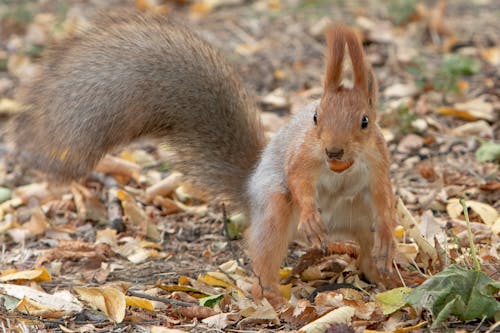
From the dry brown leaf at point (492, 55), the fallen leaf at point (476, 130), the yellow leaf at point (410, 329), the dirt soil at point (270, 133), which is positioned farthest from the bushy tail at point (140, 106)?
the dry brown leaf at point (492, 55)

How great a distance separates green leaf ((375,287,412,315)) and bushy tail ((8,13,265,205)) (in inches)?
35.2

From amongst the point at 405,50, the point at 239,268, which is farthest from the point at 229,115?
the point at 405,50

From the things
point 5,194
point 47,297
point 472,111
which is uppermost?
point 472,111

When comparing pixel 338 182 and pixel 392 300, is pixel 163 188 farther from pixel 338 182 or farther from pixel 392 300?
pixel 392 300

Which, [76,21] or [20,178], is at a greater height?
[76,21]

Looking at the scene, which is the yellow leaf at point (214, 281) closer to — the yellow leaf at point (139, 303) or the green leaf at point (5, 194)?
the yellow leaf at point (139, 303)

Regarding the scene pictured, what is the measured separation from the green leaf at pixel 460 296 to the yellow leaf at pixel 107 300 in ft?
3.07

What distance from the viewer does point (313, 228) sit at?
2.90 meters

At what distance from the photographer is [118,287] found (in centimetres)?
321

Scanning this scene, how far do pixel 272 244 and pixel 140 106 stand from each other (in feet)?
2.39

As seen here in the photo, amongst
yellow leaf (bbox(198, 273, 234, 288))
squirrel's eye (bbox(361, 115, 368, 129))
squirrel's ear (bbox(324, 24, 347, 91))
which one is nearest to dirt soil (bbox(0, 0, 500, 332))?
yellow leaf (bbox(198, 273, 234, 288))

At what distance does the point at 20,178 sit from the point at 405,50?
2563 mm

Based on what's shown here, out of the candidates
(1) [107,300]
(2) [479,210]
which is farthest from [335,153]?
(2) [479,210]

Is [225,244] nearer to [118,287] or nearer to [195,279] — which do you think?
[195,279]
